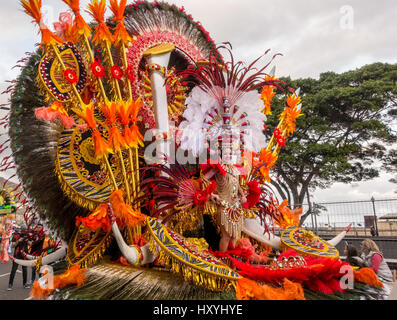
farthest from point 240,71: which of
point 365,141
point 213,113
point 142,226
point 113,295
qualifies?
point 365,141

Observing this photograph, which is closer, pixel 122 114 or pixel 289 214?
pixel 122 114

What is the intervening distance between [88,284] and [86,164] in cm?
132

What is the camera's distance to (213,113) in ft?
10.1

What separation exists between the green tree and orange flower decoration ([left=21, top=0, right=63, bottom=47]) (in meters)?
12.5

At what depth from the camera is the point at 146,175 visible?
10.8ft

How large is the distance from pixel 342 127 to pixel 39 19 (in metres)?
14.8

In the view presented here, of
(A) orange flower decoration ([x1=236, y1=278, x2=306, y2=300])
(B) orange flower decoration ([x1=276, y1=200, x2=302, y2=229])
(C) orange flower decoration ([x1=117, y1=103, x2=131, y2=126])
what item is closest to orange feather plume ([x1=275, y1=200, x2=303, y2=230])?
(B) orange flower decoration ([x1=276, y1=200, x2=302, y2=229])

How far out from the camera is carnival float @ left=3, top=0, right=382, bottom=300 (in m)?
2.29

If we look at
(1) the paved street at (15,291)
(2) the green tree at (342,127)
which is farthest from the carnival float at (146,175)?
(2) the green tree at (342,127)

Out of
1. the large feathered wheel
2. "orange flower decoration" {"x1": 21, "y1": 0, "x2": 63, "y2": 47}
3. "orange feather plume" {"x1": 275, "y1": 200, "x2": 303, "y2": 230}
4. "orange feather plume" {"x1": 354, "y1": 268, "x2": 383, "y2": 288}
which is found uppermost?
"orange flower decoration" {"x1": 21, "y1": 0, "x2": 63, "y2": 47}

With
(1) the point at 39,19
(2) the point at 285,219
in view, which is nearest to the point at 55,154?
(1) the point at 39,19

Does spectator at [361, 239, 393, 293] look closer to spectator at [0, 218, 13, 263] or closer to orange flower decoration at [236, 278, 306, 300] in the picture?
orange flower decoration at [236, 278, 306, 300]

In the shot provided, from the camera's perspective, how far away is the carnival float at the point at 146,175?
90.3 inches
